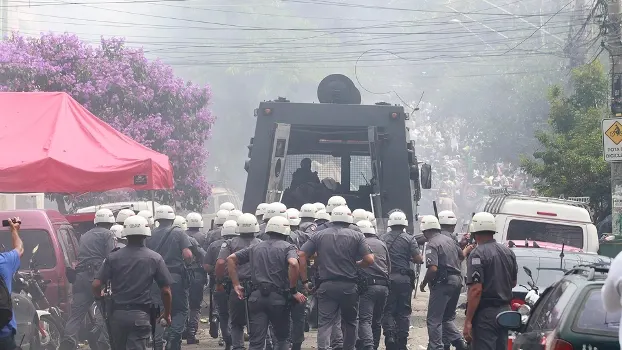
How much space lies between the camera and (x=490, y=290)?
10695 mm

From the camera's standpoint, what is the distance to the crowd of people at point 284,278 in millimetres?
11038

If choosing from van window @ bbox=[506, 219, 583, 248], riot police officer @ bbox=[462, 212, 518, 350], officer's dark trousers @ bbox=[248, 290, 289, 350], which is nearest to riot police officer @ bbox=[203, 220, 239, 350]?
officer's dark trousers @ bbox=[248, 290, 289, 350]

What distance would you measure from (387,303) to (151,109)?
1645 centimetres

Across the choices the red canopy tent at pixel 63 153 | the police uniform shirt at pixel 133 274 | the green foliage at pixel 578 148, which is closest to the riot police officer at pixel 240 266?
the red canopy tent at pixel 63 153

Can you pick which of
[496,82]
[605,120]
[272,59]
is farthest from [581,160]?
[272,59]

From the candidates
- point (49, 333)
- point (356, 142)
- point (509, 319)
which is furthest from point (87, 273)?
point (509, 319)

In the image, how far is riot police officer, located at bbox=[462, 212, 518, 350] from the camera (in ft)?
34.6

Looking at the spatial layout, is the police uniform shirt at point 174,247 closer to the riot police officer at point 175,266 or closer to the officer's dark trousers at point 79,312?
the riot police officer at point 175,266

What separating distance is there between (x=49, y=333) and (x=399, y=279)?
4.20 meters

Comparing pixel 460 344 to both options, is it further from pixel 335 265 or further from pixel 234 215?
pixel 234 215

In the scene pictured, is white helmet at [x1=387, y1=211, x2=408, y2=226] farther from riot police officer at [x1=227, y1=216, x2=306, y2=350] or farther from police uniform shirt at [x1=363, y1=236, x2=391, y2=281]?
riot police officer at [x1=227, y1=216, x2=306, y2=350]

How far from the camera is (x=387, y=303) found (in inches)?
577

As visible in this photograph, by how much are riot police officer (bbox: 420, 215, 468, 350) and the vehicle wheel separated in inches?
170

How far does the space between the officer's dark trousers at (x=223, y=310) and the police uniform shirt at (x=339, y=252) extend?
241 cm
